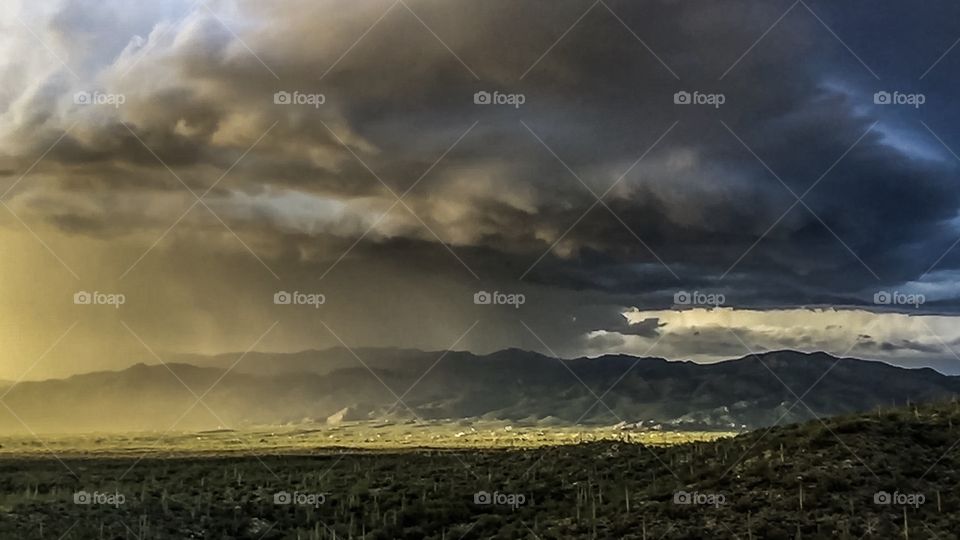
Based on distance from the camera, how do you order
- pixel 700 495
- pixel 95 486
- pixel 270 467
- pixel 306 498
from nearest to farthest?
pixel 700 495 → pixel 306 498 → pixel 95 486 → pixel 270 467

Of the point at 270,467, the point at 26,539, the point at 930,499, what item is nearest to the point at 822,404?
the point at 270,467

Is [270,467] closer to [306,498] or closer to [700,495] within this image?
[306,498]

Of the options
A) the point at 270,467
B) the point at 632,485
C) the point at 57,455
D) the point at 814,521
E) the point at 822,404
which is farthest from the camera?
the point at 822,404

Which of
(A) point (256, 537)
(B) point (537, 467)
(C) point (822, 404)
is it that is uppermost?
(C) point (822, 404)

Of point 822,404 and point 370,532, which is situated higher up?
point 822,404

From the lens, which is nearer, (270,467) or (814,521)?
(814,521)

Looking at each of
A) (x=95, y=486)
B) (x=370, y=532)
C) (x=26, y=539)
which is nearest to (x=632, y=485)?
(x=370, y=532)
